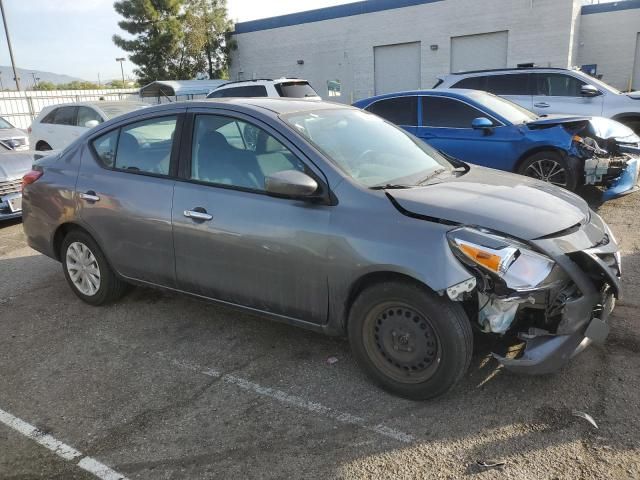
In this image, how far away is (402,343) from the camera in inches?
120

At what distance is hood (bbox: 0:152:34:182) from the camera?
773 centimetres

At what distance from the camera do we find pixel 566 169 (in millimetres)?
6895

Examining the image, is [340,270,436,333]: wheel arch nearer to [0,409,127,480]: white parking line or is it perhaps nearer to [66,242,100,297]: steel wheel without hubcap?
[0,409,127,480]: white parking line

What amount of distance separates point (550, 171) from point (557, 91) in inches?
168

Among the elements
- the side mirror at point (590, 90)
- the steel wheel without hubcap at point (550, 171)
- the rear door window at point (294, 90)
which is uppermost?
the rear door window at point (294, 90)

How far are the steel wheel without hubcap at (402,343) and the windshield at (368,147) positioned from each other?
805mm

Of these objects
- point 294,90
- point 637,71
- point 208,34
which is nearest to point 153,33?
point 208,34

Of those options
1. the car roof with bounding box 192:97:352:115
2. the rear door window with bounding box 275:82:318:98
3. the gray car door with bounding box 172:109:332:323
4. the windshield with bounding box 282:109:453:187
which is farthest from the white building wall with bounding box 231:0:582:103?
the gray car door with bounding box 172:109:332:323

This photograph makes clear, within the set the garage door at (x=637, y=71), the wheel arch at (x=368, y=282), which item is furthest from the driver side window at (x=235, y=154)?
the garage door at (x=637, y=71)

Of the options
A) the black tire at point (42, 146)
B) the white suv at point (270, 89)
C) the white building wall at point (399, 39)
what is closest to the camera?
the black tire at point (42, 146)

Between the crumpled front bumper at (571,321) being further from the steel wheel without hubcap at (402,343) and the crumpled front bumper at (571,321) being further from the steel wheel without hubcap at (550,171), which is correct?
the steel wheel without hubcap at (550,171)

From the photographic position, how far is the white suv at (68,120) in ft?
35.9

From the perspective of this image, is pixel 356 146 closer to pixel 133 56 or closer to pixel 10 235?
pixel 10 235

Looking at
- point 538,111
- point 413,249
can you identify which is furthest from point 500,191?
→ point 538,111
